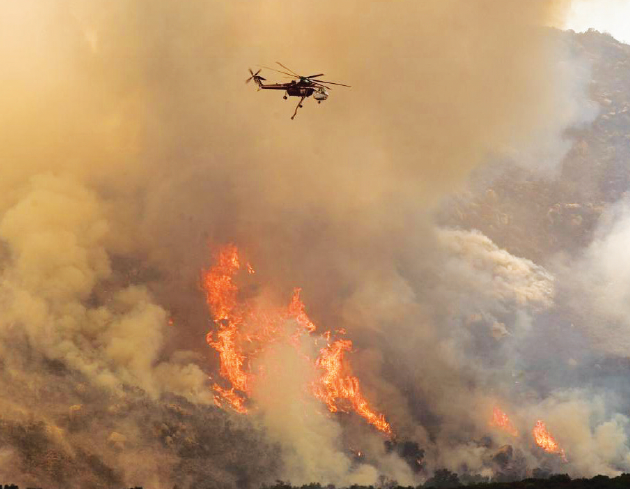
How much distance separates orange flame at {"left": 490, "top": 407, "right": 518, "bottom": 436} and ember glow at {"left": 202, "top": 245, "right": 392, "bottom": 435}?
20.5m

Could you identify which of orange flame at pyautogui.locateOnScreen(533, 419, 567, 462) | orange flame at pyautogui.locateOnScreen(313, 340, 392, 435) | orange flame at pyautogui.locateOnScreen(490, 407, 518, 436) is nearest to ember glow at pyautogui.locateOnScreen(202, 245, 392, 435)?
orange flame at pyautogui.locateOnScreen(313, 340, 392, 435)

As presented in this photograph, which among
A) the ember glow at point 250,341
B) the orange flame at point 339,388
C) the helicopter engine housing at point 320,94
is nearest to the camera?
the helicopter engine housing at point 320,94

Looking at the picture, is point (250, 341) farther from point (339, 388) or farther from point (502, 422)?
point (502, 422)

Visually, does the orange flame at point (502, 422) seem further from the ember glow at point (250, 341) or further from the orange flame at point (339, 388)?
the ember glow at point (250, 341)

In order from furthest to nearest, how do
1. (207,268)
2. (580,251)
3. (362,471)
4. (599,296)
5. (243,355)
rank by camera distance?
1. (580,251)
2. (599,296)
3. (207,268)
4. (243,355)
5. (362,471)

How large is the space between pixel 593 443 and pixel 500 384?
19.0 meters

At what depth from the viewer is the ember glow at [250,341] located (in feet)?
441

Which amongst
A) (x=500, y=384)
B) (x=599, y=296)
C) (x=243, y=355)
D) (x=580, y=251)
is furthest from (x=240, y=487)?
(x=580, y=251)

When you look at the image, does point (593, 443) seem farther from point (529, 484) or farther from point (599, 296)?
point (599, 296)

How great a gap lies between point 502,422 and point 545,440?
781 cm

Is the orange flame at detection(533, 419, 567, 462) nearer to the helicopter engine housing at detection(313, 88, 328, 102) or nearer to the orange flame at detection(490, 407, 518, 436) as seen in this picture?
the orange flame at detection(490, 407, 518, 436)

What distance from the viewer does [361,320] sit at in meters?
150

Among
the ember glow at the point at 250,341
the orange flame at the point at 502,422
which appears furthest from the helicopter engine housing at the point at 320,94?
the orange flame at the point at 502,422

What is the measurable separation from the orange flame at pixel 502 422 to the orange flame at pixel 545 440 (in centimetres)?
388
